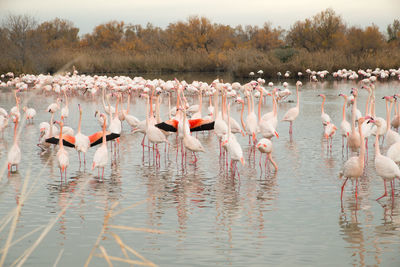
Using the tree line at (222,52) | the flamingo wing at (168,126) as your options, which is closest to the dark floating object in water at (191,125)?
the flamingo wing at (168,126)

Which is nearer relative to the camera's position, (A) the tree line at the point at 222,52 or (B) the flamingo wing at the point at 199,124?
(B) the flamingo wing at the point at 199,124

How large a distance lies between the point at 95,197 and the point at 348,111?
43.2 ft

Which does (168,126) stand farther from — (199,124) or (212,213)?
(212,213)

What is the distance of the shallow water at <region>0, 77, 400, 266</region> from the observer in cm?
553

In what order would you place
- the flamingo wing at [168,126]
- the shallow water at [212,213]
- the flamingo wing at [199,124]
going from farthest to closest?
the flamingo wing at [199,124] < the flamingo wing at [168,126] < the shallow water at [212,213]

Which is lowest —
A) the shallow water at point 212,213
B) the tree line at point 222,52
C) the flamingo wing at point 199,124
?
the shallow water at point 212,213

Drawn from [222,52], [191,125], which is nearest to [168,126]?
[191,125]

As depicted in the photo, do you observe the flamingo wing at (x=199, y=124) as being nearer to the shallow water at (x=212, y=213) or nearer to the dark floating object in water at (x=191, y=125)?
the dark floating object in water at (x=191, y=125)

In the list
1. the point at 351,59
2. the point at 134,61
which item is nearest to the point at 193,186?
the point at 351,59

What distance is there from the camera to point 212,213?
23.0ft

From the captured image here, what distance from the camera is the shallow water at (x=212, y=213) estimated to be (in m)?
5.53

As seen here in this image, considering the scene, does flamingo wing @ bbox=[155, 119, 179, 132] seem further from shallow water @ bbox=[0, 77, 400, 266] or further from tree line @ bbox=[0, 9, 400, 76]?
tree line @ bbox=[0, 9, 400, 76]

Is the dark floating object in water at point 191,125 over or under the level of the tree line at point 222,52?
under

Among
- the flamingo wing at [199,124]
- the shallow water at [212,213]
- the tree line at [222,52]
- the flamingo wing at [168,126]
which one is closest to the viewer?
the shallow water at [212,213]
